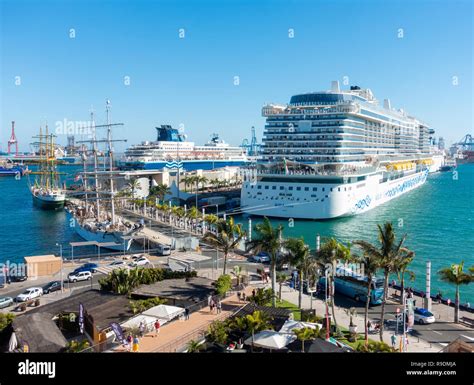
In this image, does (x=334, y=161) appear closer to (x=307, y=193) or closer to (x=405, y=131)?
(x=307, y=193)

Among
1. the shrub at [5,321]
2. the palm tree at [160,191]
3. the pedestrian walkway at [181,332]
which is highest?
the palm tree at [160,191]

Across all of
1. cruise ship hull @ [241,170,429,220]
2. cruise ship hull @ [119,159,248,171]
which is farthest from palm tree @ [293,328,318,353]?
cruise ship hull @ [119,159,248,171]

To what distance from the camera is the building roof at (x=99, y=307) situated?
1806cm

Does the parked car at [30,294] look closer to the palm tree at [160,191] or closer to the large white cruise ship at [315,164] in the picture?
the large white cruise ship at [315,164]

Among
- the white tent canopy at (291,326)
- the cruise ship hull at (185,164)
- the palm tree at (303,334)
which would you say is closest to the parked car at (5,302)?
the white tent canopy at (291,326)

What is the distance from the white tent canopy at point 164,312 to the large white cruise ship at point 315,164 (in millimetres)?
36192

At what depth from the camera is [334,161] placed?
54.9 meters

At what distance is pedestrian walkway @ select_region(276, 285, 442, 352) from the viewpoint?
17.8 metres

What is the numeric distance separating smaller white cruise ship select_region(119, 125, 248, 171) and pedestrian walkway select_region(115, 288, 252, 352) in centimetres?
6524

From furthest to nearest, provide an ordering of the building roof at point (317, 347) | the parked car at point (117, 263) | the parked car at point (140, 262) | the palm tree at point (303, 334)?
1. the parked car at point (140, 262)
2. the parked car at point (117, 263)
3. the palm tree at point (303, 334)
4. the building roof at point (317, 347)

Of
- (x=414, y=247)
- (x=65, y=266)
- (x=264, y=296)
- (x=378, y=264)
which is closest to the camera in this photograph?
(x=378, y=264)

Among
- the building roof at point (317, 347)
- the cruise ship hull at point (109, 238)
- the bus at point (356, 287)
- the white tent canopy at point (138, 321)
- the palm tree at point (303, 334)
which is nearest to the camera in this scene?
the building roof at point (317, 347)
